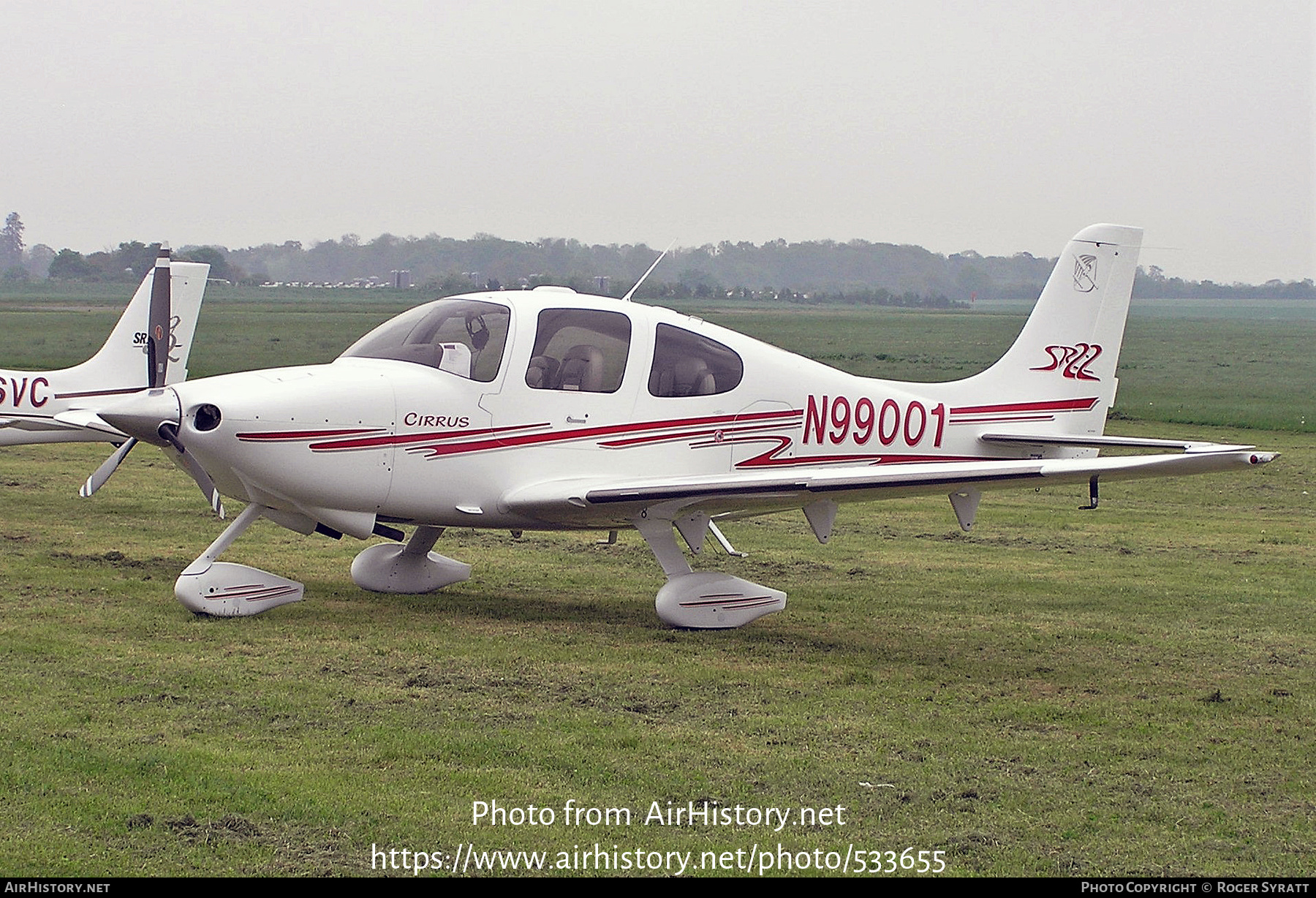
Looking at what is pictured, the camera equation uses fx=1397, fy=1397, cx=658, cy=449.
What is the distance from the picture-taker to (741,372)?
→ 380 inches

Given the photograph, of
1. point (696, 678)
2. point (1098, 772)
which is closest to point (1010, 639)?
point (696, 678)

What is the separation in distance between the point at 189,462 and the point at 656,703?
3379 millimetres

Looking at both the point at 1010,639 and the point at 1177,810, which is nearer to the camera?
the point at 1177,810

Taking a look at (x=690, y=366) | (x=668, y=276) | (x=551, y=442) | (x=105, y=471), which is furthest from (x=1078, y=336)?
(x=668, y=276)

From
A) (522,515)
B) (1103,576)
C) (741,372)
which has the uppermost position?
(741,372)

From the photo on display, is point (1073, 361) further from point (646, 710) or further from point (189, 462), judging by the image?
point (189, 462)

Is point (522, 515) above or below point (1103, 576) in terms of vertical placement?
above

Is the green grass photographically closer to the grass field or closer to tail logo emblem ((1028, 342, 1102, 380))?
the grass field

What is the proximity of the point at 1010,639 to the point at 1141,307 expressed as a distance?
84.7 metres

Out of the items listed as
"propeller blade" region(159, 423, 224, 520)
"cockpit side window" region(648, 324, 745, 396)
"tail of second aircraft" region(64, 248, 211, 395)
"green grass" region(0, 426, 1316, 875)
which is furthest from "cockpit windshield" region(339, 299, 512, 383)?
"tail of second aircraft" region(64, 248, 211, 395)

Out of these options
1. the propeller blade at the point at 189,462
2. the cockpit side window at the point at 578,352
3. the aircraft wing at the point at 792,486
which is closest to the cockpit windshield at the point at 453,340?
the cockpit side window at the point at 578,352

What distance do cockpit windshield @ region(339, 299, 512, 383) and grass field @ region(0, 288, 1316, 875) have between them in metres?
1.65

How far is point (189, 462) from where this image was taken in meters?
8.44
